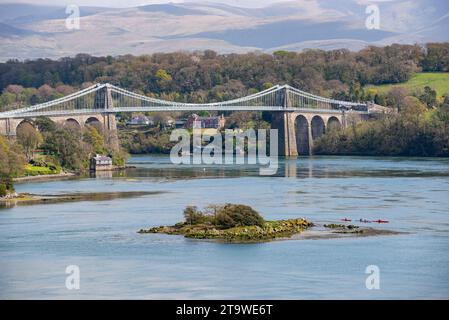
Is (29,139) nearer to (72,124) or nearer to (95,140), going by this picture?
(95,140)

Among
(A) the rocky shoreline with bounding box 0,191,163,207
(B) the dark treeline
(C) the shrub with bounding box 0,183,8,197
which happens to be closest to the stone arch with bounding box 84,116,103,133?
(B) the dark treeline

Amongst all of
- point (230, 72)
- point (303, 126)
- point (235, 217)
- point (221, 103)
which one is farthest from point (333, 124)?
point (235, 217)

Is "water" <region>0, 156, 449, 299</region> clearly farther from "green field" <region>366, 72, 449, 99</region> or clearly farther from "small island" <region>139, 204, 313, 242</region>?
"green field" <region>366, 72, 449, 99</region>

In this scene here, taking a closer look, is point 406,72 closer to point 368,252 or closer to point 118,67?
point 118,67

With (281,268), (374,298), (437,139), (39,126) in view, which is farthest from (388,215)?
(437,139)

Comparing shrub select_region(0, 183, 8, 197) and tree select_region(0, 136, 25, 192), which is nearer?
shrub select_region(0, 183, 8, 197)

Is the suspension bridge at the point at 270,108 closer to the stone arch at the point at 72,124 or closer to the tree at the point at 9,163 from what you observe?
the stone arch at the point at 72,124

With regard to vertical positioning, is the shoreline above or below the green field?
below

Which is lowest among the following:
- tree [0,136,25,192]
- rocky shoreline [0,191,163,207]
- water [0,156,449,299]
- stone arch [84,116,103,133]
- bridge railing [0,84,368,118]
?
water [0,156,449,299]
